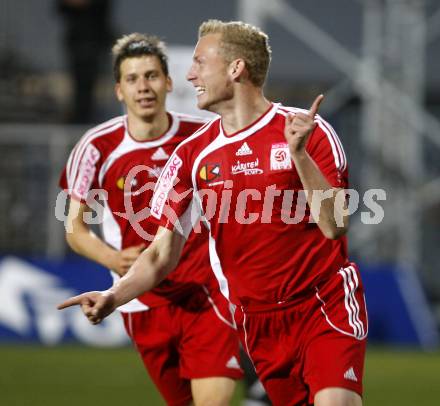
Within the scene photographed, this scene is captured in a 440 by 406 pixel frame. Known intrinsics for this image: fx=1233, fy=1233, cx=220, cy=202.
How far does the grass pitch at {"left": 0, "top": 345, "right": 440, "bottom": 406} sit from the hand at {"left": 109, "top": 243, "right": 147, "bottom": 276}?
374 centimetres

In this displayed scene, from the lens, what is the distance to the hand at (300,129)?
489 cm

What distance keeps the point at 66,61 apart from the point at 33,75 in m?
0.62

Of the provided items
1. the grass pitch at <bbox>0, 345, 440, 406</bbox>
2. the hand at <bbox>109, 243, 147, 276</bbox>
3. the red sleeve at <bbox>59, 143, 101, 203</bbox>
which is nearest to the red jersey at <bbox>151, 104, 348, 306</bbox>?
the hand at <bbox>109, 243, 147, 276</bbox>

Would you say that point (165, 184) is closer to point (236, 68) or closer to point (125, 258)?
point (236, 68)

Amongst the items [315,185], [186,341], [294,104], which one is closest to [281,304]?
Result: [315,185]

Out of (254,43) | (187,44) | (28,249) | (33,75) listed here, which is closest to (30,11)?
(33,75)

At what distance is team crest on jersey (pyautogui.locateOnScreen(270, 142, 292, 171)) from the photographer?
5.39m

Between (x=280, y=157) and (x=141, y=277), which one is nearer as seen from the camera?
(x=280, y=157)

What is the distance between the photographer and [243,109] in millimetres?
5578

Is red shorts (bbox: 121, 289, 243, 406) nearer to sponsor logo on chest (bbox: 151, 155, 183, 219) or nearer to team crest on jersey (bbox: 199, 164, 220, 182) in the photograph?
sponsor logo on chest (bbox: 151, 155, 183, 219)

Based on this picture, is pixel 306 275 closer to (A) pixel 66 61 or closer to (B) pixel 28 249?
(B) pixel 28 249

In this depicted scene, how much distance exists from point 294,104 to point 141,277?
12.9 m

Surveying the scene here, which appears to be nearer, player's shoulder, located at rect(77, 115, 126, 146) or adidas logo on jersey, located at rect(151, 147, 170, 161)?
adidas logo on jersey, located at rect(151, 147, 170, 161)

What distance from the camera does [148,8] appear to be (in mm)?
19422
